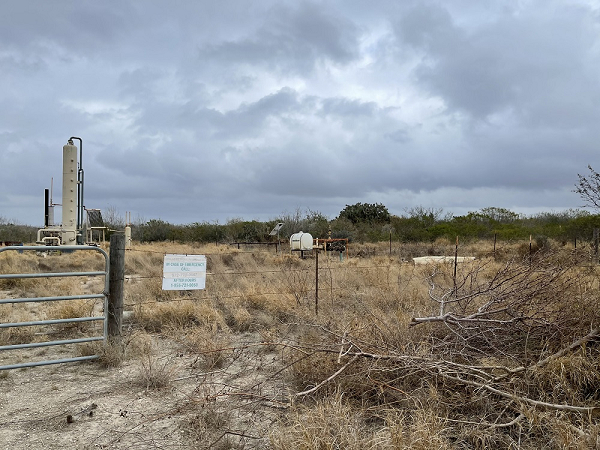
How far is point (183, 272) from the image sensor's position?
28.8 ft

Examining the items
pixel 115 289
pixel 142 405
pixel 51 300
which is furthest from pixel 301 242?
pixel 142 405

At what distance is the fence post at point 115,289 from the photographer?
286 inches

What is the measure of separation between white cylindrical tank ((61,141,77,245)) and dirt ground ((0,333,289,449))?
13.2m

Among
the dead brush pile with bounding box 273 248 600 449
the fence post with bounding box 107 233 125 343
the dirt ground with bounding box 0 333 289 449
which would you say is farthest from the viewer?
the fence post with bounding box 107 233 125 343

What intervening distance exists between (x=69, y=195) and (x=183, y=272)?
41.9 feet

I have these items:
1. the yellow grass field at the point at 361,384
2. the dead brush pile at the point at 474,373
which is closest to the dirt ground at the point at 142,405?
the yellow grass field at the point at 361,384

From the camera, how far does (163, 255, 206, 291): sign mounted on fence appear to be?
28.3 ft

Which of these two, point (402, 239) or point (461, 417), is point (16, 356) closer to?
point (461, 417)

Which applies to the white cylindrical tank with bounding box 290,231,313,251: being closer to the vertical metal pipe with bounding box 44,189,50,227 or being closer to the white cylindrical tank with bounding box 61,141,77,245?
the white cylindrical tank with bounding box 61,141,77,245

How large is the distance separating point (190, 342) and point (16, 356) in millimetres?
2415

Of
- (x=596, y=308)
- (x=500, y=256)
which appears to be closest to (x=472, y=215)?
(x=500, y=256)

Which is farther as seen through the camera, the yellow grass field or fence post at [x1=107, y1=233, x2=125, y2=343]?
fence post at [x1=107, y1=233, x2=125, y2=343]

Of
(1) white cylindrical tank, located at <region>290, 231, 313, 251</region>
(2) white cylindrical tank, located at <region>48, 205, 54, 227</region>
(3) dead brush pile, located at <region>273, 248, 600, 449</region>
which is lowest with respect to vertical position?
(3) dead brush pile, located at <region>273, 248, 600, 449</region>

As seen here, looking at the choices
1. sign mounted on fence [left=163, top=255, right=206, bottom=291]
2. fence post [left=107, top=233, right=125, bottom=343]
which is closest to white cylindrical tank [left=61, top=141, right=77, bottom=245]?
sign mounted on fence [left=163, top=255, right=206, bottom=291]
